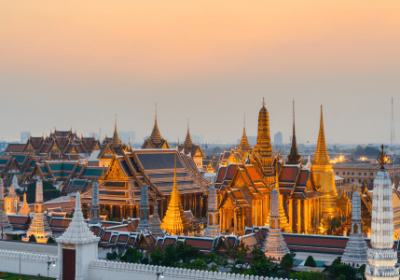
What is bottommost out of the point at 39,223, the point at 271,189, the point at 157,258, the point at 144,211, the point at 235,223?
the point at 157,258

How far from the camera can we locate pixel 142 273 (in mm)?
23203

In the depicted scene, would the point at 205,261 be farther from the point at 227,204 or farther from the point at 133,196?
the point at 133,196

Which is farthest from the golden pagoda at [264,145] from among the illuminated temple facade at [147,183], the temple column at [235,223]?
the illuminated temple facade at [147,183]

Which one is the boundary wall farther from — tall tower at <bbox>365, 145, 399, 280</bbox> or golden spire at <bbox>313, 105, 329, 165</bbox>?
golden spire at <bbox>313, 105, 329, 165</bbox>

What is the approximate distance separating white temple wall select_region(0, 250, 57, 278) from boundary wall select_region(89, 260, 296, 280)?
7.12 ft


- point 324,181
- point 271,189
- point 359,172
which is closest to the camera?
point 271,189

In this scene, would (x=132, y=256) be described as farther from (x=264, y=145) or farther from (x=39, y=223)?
(x=264, y=145)

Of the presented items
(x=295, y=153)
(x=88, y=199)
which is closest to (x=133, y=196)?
(x=88, y=199)

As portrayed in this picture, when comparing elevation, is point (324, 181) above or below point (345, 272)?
above

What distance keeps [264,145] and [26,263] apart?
19495 mm

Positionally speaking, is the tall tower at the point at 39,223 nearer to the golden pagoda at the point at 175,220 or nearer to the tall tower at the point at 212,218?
the golden pagoda at the point at 175,220

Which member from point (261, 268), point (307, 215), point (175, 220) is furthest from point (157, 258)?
point (307, 215)

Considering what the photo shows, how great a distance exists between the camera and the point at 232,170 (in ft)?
124

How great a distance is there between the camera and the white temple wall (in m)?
25.1
